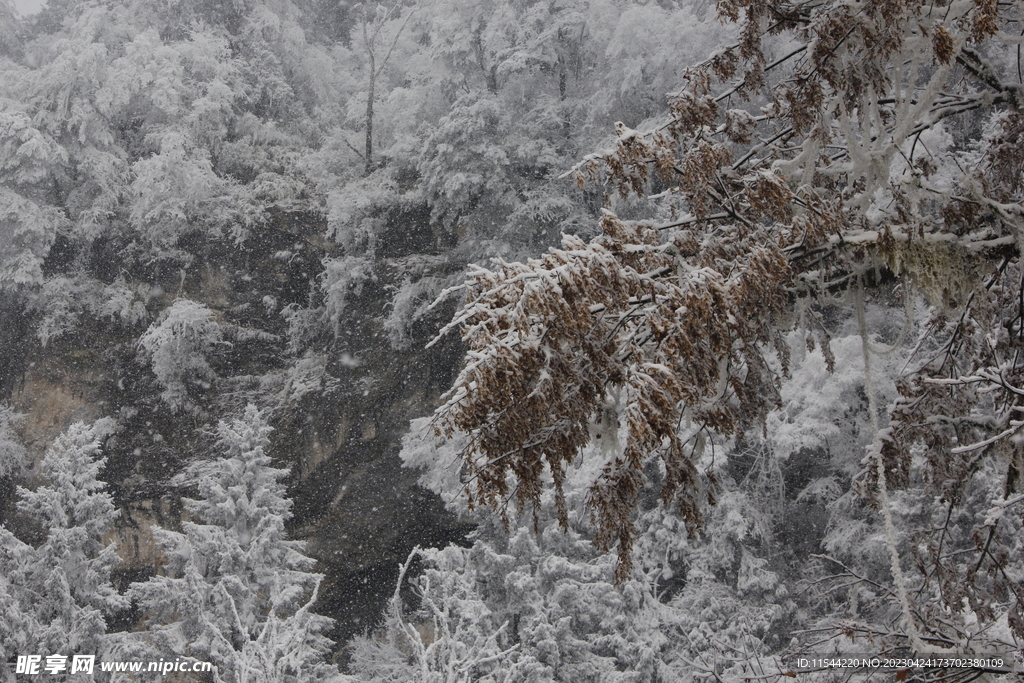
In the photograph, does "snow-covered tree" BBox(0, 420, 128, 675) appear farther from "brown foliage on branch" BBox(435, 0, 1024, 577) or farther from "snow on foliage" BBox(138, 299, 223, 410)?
"brown foliage on branch" BBox(435, 0, 1024, 577)

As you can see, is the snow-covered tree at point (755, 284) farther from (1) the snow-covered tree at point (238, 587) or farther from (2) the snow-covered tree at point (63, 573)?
(2) the snow-covered tree at point (63, 573)

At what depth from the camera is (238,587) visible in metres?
8.16

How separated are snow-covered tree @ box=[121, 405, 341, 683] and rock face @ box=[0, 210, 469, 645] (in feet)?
8.15

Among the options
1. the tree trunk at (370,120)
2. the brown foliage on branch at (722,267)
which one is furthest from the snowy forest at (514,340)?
the tree trunk at (370,120)

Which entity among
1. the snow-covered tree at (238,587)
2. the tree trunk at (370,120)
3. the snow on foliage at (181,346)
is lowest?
the snow-covered tree at (238,587)

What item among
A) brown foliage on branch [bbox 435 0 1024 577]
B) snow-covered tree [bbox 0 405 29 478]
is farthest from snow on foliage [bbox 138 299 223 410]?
brown foliage on branch [bbox 435 0 1024 577]

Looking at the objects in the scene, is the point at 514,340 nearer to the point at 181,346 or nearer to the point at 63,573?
the point at 63,573

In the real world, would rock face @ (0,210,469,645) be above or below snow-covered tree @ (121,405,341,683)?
above

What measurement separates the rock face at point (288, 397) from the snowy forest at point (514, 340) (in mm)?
61

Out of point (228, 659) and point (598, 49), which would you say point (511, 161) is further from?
point (228, 659)

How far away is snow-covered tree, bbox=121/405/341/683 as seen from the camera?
7004mm

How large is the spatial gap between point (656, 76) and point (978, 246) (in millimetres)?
8639

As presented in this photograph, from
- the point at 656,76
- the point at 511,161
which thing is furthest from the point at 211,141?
the point at 656,76

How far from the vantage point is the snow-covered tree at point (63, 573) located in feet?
25.1
